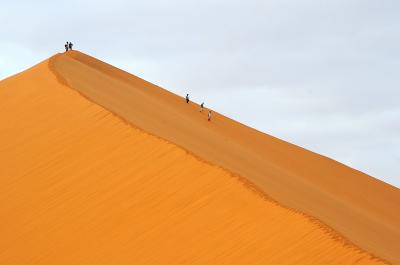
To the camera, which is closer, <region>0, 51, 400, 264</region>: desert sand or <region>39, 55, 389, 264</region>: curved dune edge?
<region>39, 55, 389, 264</region>: curved dune edge

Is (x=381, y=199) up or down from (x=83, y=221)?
up

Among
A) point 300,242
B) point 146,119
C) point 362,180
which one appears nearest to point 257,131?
point 362,180

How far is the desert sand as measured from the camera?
37.0 ft

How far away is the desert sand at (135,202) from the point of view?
37.0 ft

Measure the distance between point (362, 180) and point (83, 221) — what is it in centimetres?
1925

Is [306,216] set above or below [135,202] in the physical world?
below

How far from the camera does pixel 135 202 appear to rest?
1287 centimetres

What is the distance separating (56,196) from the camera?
1380 cm

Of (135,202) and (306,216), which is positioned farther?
(135,202)

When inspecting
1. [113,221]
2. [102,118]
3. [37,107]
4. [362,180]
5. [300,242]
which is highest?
[362,180]

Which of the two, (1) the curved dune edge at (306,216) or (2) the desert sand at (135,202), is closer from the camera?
(1) the curved dune edge at (306,216)

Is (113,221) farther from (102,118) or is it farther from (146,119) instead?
(146,119)

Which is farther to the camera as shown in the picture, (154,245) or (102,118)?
(102,118)

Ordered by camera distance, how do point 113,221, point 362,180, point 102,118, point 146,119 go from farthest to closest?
point 362,180, point 146,119, point 102,118, point 113,221
